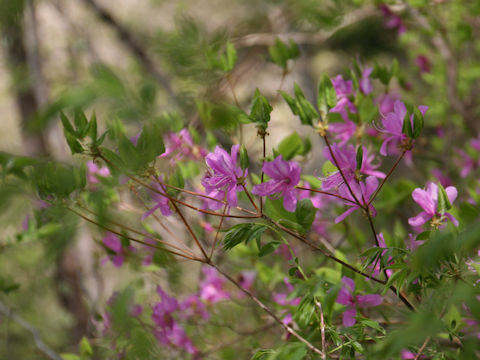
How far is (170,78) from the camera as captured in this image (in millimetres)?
2168

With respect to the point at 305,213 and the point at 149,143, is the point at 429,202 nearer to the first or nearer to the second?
the point at 305,213

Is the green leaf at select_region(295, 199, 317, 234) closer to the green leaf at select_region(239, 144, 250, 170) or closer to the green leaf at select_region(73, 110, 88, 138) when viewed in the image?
the green leaf at select_region(239, 144, 250, 170)

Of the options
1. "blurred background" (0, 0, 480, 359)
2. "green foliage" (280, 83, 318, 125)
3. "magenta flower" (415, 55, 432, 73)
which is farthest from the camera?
"magenta flower" (415, 55, 432, 73)

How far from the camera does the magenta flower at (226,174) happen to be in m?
0.61

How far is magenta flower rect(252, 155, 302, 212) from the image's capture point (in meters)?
0.59

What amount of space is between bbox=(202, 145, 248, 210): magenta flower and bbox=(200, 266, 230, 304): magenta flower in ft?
1.66

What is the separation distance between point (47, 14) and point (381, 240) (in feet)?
18.0

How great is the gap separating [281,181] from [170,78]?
1.69 m

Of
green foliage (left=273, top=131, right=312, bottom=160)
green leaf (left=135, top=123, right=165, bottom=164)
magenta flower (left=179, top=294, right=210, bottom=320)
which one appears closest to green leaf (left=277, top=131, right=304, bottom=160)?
green foliage (left=273, top=131, right=312, bottom=160)

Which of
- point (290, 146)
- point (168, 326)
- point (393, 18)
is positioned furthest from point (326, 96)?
point (393, 18)

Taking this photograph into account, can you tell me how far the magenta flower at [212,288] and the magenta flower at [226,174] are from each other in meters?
0.51

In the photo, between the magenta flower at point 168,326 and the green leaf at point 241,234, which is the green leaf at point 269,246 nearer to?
the green leaf at point 241,234

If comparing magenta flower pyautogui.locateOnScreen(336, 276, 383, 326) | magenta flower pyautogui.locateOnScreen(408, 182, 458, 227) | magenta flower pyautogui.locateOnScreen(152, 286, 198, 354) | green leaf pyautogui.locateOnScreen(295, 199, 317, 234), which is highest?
green leaf pyautogui.locateOnScreen(295, 199, 317, 234)

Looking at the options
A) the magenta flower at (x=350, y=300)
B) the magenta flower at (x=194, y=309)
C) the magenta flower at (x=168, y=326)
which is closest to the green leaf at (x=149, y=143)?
the magenta flower at (x=350, y=300)
